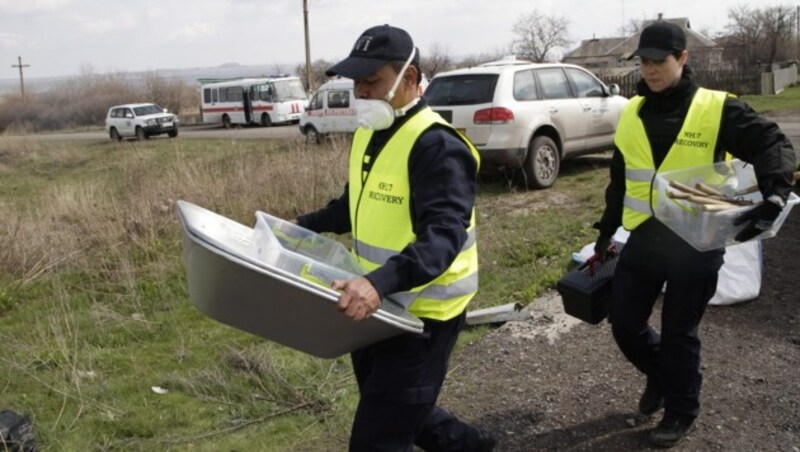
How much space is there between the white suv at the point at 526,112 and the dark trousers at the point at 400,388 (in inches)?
306

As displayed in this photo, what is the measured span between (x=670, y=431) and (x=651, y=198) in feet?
3.34

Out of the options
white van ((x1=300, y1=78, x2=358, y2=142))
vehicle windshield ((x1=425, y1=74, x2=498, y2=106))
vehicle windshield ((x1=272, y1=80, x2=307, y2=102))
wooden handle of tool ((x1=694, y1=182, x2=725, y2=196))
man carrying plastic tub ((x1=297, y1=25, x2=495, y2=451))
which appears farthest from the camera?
vehicle windshield ((x1=272, y1=80, x2=307, y2=102))

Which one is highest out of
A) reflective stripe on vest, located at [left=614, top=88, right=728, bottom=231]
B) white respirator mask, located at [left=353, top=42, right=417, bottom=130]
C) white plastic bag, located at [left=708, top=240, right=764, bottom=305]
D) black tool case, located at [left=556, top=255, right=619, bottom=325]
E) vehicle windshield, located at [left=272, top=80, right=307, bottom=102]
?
vehicle windshield, located at [left=272, top=80, right=307, bottom=102]

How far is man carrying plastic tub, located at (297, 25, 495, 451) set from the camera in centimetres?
240

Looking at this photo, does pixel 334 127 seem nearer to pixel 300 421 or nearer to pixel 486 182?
pixel 486 182

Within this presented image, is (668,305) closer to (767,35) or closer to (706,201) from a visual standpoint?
(706,201)

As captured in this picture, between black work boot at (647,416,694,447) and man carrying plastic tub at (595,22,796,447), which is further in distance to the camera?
black work boot at (647,416,694,447)

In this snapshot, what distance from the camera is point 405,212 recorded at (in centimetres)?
248

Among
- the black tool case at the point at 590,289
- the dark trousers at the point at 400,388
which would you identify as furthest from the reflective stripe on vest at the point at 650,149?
the dark trousers at the point at 400,388

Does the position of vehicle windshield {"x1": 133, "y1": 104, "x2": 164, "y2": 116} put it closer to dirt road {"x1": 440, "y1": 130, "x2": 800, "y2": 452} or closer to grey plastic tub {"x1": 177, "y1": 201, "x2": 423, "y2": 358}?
dirt road {"x1": 440, "y1": 130, "x2": 800, "y2": 452}

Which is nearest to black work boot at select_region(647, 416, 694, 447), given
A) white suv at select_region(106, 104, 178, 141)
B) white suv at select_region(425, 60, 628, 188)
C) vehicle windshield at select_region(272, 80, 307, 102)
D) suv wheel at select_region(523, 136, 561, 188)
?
white suv at select_region(425, 60, 628, 188)

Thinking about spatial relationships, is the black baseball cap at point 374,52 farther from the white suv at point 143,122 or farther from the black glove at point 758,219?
the white suv at point 143,122

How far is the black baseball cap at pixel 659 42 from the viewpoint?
318cm

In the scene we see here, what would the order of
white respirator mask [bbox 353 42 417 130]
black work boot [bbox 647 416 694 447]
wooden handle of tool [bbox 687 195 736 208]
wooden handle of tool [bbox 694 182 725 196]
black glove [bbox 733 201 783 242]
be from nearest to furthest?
white respirator mask [bbox 353 42 417 130] → black glove [bbox 733 201 783 242] → wooden handle of tool [bbox 687 195 736 208] → wooden handle of tool [bbox 694 182 725 196] → black work boot [bbox 647 416 694 447]
